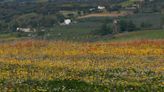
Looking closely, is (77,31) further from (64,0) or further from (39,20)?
(64,0)

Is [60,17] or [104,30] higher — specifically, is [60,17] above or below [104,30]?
below

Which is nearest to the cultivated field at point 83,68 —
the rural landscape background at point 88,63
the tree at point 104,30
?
the rural landscape background at point 88,63

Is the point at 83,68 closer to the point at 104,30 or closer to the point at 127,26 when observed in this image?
the point at 104,30

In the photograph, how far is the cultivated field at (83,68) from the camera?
2339 cm

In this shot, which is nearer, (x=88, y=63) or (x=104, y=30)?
(x=88, y=63)

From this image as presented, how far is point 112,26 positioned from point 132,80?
58.0 m

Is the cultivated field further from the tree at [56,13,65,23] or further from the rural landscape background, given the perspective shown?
the tree at [56,13,65,23]

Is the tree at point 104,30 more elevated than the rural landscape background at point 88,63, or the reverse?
the rural landscape background at point 88,63

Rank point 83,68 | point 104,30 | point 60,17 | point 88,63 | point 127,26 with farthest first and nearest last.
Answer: point 60,17, point 127,26, point 104,30, point 88,63, point 83,68

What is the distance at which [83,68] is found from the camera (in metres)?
30.1

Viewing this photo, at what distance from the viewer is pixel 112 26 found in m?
83.2

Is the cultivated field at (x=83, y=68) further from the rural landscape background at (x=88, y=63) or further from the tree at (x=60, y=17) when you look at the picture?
the tree at (x=60, y=17)

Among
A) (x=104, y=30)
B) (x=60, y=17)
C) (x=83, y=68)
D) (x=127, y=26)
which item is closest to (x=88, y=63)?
(x=83, y=68)

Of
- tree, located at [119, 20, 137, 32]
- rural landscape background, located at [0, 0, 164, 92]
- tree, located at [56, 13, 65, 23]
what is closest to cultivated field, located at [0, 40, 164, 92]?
rural landscape background, located at [0, 0, 164, 92]
